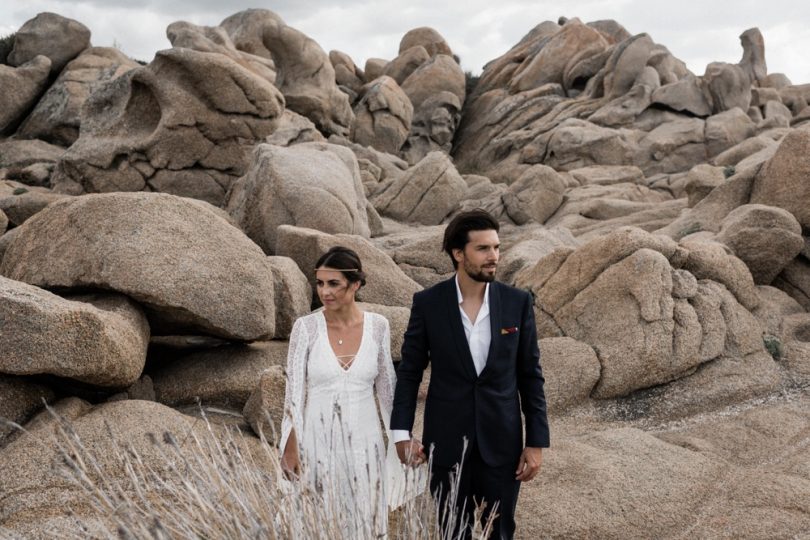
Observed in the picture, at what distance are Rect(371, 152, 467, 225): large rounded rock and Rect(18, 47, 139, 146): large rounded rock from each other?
312 inches

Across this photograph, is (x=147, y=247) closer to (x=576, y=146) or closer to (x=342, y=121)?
(x=342, y=121)

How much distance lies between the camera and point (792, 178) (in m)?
12.1

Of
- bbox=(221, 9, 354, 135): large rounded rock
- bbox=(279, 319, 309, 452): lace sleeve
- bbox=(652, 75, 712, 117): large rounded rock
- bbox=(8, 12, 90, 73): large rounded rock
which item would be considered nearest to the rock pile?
bbox=(279, 319, 309, 452): lace sleeve

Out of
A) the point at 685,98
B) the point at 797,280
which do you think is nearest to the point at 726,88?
the point at 685,98

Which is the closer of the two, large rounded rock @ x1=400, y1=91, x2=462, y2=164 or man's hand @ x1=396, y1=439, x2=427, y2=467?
man's hand @ x1=396, y1=439, x2=427, y2=467

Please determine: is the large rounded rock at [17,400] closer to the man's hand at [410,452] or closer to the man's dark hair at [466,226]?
the man's hand at [410,452]

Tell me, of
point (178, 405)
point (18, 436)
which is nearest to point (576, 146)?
point (178, 405)

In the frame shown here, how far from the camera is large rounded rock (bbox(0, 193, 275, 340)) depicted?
6.87 metres

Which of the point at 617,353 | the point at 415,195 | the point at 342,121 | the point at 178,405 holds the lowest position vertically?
the point at 178,405

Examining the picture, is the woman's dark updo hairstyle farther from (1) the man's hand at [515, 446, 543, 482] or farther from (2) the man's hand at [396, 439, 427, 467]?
(1) the man's hand at [515, 446, 543, 482]

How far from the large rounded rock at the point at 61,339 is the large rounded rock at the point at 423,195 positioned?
585 inches

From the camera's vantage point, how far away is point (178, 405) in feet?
24.7

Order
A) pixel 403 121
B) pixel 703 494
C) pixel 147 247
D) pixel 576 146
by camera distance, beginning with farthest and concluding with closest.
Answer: pixel 403 121 → pixel 576 146 → pixel 147 247 → pixel 703 494

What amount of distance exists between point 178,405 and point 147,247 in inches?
66.8
